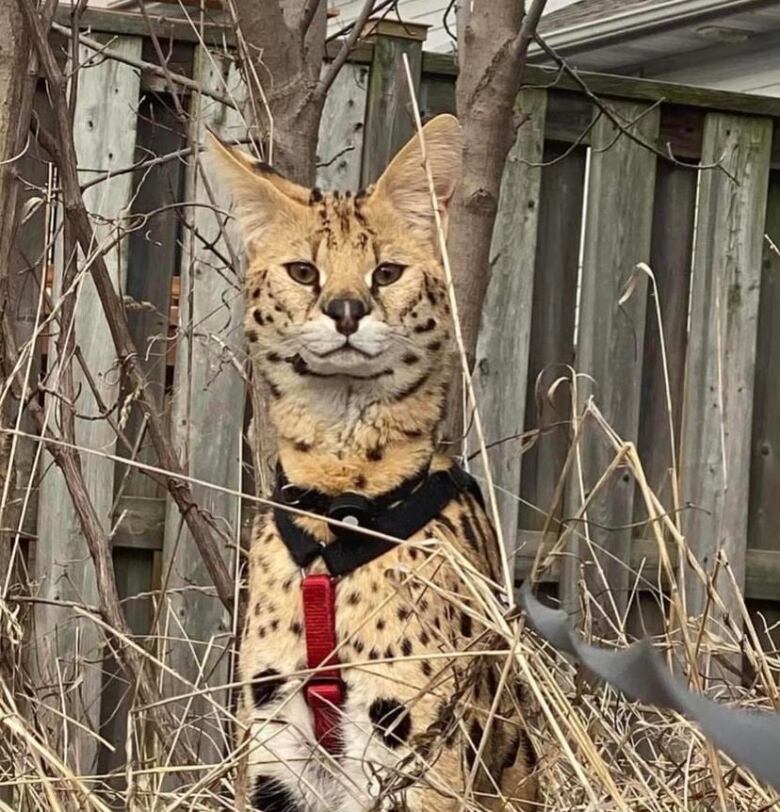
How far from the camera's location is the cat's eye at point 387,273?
302cm

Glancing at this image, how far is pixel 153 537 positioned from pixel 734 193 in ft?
6.30

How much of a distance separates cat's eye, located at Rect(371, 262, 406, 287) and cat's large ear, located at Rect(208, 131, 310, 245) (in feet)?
0.66

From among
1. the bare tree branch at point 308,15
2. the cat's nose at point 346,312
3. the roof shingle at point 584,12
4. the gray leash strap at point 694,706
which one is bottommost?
the gray leash strap at point 694,706

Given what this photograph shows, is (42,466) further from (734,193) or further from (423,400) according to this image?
(734,193)

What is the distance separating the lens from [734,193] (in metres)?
5.05

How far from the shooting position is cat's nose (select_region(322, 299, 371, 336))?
2877 mm

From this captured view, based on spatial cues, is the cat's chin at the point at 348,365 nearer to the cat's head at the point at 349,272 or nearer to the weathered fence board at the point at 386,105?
the cat's head at the point at 349,272

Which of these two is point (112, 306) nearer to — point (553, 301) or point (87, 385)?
point (87, 385)

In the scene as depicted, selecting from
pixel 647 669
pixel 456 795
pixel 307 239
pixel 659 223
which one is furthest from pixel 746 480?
pixel 647 669

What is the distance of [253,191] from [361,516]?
0.65m

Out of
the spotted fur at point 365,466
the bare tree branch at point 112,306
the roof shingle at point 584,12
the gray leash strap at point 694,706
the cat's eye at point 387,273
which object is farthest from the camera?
the roof shingle at point 584,12

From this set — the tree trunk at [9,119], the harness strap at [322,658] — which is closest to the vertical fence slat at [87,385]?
the tree trunk at [9,119]

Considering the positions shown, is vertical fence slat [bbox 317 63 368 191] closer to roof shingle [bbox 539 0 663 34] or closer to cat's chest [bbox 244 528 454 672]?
cat's chest [bbox 244 528 454 672]

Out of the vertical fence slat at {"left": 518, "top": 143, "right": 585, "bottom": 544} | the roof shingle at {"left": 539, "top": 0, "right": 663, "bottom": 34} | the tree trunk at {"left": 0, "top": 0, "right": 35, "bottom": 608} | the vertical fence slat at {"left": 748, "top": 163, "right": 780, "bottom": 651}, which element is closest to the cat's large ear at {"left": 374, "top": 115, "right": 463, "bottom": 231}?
the tree trunk at {"left": 0, "top": 0, "right": 35, "bottom": 608}
